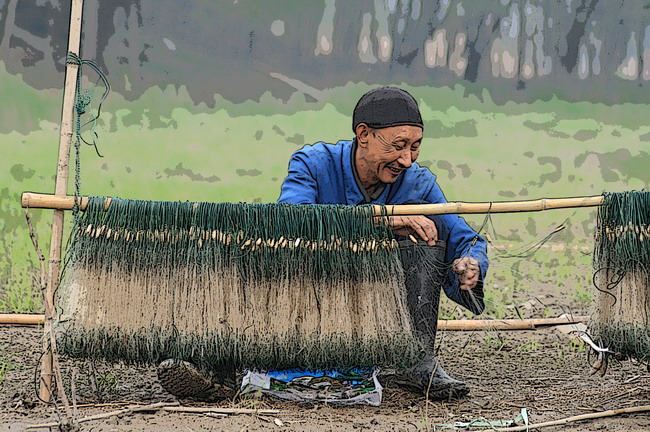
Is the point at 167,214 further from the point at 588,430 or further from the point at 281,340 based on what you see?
the point at 588,430

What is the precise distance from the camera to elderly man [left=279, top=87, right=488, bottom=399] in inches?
140

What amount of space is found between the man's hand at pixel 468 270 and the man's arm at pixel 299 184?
0.66 m

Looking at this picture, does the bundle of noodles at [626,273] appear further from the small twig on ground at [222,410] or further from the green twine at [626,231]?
the small twig on ground at [222,410]

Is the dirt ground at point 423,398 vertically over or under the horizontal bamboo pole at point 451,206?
under

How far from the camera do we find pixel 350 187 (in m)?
3.84

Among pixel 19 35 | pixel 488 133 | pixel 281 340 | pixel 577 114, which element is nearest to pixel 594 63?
pixel 577 114

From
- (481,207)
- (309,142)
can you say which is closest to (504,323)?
(481,207)

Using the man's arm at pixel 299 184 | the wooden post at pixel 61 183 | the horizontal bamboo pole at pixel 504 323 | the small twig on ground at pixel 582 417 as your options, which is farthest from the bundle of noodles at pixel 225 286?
the horizontal bamboo pole at pixel 504 323

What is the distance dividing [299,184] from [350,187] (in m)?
0.24

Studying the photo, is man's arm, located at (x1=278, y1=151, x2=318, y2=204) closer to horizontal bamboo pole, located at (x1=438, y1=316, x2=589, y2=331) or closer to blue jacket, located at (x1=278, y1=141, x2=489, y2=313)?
blue jacket, located at (x1=278, y1=141, x2=489, y2=313)

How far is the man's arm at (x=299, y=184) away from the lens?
12.0 ft

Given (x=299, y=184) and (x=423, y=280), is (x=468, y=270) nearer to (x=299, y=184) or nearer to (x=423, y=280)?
(x=423, y=280)

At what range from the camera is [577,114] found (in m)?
8.21

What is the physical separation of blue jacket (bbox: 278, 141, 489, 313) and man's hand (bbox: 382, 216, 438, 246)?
0.77 ft
